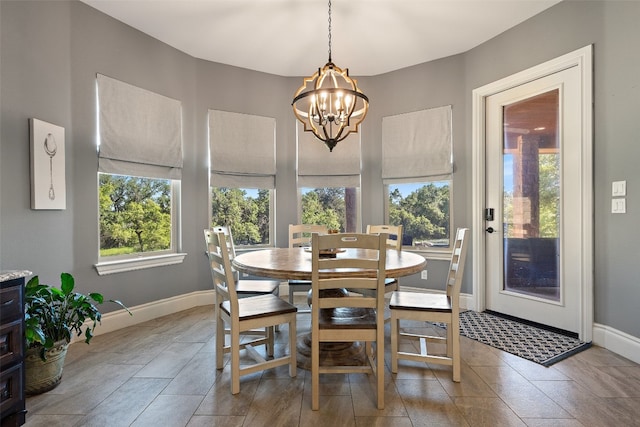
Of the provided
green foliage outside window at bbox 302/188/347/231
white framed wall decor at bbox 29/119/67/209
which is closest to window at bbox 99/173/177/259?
white framed wall decor at bbox 29/119/67/209

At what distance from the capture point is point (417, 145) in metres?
3.89

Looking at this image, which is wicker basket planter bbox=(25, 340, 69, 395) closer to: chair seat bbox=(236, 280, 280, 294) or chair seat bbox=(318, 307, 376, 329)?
chair seat bbox=(236, 280, 280, 294)

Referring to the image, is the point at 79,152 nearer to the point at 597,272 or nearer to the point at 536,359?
the point at 536,359

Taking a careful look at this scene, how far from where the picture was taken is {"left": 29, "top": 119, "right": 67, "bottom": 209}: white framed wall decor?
232 centimetres

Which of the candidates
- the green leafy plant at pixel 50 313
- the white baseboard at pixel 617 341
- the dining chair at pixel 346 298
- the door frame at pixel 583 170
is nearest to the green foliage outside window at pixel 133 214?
the green leafy plant at pixel 50 313

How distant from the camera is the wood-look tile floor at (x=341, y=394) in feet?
5.54

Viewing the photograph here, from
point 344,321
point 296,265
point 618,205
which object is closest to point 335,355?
point 344,321

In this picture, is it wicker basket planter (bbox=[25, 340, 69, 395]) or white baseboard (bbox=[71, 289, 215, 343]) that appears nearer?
wicker basket planter (bbox=[25, 340, 69, 395])

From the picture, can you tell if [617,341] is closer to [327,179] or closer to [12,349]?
[327,179]

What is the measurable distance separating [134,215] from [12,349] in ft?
5.93

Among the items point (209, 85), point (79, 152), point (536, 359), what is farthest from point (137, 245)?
point (536, 359)

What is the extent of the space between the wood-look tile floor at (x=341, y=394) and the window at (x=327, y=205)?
Answer: 6.98 feet

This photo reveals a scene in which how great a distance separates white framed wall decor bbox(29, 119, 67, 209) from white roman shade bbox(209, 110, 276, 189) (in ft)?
4.78

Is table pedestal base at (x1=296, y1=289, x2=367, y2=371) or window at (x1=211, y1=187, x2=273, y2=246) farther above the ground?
window at (x1=211, y1=187, x2=273, y2=246)
